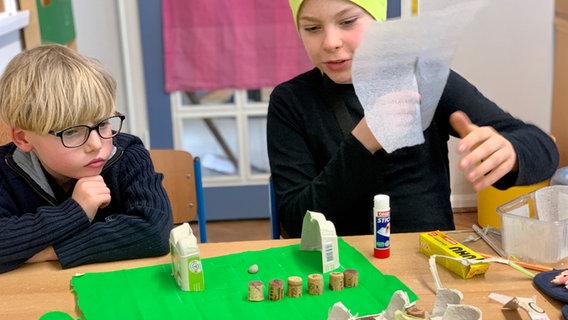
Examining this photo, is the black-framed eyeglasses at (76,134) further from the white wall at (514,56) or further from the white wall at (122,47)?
the white wall at (514,56)

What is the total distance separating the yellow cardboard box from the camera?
1.03m

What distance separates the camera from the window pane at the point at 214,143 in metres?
3.06

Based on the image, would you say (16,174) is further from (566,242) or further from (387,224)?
(566,242)

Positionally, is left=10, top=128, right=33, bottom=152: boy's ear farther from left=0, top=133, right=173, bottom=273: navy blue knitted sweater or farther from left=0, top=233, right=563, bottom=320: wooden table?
left=0, top=233, right=563, bottom=320: wooden table

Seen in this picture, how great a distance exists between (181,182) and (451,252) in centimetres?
77

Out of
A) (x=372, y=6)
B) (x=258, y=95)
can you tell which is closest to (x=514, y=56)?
(x=258, y=95)

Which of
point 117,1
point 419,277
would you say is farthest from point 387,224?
point 117,1

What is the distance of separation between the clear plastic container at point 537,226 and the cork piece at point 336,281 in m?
0.30

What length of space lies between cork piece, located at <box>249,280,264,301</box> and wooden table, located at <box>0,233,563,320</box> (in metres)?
0.19

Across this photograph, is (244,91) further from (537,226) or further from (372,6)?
(537,226)

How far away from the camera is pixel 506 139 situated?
1155mm

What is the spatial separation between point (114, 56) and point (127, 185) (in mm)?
1707

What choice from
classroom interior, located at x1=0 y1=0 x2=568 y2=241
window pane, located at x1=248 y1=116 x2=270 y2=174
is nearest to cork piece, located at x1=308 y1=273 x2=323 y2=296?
classroom interior, located at x1=0 y1=0 x2=568 y2=241

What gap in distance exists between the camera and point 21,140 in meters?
1.23
